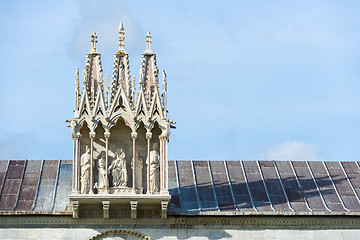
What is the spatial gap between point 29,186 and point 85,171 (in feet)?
10.4

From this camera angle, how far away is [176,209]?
48812mm

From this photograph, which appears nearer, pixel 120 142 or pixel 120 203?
pixel 120 203

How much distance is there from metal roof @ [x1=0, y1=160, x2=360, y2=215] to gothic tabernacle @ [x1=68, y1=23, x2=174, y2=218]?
4.35 feet

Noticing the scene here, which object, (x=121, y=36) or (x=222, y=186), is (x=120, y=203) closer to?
(x=222, y=186)

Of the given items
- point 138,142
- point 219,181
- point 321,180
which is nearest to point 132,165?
point 138,142

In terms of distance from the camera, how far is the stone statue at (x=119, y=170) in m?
48.6

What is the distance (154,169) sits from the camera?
4872cm

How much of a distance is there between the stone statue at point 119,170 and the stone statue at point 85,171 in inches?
36.3

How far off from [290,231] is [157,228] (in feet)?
17.4

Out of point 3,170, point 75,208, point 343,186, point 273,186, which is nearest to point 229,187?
point 273,186

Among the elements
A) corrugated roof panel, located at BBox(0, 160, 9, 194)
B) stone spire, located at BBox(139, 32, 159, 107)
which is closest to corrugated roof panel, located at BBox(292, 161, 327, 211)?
stone spire, located at BBox(139, 32, 159, 107)

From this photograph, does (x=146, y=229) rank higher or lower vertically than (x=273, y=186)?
lower

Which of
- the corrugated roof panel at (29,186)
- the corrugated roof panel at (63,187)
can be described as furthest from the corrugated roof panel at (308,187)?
the corrugated roof panel at (29,186)

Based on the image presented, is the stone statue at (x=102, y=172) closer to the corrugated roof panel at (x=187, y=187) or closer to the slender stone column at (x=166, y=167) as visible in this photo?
the slender stone column at (x=166, y=167)
